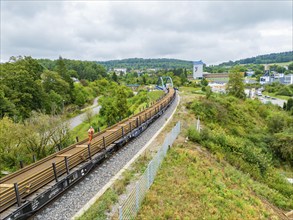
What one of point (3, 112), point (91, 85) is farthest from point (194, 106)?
point (91, 85)

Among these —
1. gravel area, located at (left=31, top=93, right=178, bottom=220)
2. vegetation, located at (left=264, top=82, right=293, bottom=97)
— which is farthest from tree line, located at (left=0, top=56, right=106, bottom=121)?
vegetation, located at (left=264, top=82, right=293, bottom=97)

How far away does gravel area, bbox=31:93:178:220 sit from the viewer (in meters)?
7.79

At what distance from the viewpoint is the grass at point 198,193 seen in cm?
855

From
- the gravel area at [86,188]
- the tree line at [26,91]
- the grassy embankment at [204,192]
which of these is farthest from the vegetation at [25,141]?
the grassy embankment at [204,192]

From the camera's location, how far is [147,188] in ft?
31.3

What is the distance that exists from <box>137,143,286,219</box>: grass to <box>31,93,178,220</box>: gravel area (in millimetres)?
2297

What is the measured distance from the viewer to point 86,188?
31.5 feet

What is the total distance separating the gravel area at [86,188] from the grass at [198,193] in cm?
230

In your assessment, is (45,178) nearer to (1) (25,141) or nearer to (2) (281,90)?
(1) (25,141)

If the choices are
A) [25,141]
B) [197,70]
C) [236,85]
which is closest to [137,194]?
[25,141]

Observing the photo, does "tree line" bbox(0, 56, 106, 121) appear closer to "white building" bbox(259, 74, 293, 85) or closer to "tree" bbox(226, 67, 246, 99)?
"tree" bbox(226, 67, 246, 99)

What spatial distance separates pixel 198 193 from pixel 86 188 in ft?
16.4

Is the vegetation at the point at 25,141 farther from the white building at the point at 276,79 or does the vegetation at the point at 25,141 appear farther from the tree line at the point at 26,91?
the white building at the point at 276,79

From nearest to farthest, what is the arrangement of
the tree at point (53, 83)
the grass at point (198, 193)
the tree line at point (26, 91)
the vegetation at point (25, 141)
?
the grass at point (198, 193) < the vegetation at point (25, 141) < the tree line at point (26, 91) < the tree at point (53, 83)
